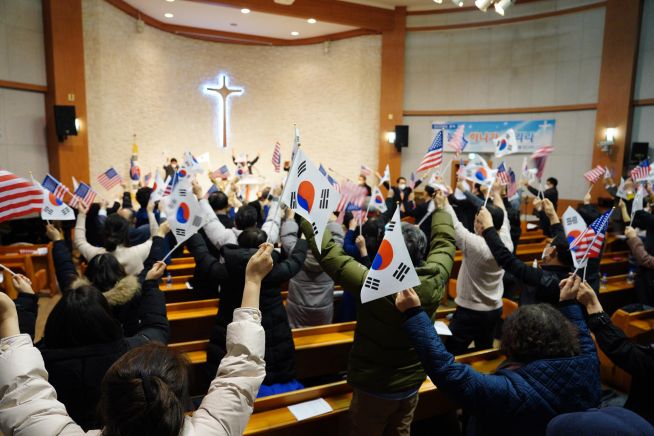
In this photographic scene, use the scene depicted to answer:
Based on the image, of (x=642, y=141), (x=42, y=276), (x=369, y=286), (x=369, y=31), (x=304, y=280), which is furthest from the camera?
(x=369, y=31)

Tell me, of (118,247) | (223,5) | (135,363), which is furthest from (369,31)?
(135,363)

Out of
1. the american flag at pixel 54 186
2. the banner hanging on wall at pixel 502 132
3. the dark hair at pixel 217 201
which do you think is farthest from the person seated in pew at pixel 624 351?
the banner hanging on wall at pixel 502 132

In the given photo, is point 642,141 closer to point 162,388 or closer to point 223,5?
point 223,5

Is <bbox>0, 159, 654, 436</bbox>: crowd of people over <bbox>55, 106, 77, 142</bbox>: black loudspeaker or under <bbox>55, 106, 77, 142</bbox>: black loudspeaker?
under

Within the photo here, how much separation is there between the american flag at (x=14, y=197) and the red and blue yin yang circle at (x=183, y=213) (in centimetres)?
93

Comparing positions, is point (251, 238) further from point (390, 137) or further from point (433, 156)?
point (390, 137)

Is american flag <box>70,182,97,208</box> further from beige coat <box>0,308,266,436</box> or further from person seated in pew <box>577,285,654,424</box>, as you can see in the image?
person seated in pew <box>577,285,654,424</box>

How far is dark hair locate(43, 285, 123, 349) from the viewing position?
1.67m

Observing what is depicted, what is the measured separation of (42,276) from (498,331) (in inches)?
239

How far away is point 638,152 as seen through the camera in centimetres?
1009

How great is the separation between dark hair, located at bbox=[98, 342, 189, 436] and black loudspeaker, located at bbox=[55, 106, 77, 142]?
9.66 m

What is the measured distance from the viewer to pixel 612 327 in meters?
2.02

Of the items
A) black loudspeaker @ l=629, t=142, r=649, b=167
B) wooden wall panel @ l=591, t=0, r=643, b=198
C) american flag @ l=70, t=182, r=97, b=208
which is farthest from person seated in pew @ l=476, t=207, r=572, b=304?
wooden wall panel @ l=591, t=0, r=643, b=198

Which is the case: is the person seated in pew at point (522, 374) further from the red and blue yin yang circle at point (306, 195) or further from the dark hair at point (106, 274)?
the dark hair at point (106, 274)
